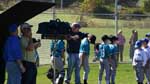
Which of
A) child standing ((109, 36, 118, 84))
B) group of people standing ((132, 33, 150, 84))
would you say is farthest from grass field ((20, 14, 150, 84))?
group of people standing ((132, 33, 150, 84))

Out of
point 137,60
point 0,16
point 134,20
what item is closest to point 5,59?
point 0,16

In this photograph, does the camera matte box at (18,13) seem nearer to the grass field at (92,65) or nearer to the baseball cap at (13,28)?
the baseball cap at (13,28)

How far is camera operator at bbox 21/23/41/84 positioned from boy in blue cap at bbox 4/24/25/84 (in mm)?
480

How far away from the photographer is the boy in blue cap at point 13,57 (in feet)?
44.4

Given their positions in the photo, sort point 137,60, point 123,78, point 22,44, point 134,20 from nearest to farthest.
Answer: point 22,44 < point 137,60 < point 123,78 < point 134,20

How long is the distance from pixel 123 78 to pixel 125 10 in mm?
23080

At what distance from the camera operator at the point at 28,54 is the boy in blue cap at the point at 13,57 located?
48cm

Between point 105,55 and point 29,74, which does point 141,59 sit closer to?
point 105,55

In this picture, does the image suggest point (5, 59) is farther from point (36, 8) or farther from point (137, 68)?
point (137, 68)

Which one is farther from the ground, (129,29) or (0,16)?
(0,16)

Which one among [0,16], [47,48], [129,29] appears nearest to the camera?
[0,16]

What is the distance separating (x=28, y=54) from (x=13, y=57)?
2.79 ft

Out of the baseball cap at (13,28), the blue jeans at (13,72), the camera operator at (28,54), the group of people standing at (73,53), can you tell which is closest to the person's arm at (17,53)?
the blue jeans at (13,72)

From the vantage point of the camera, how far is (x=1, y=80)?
13.7m
